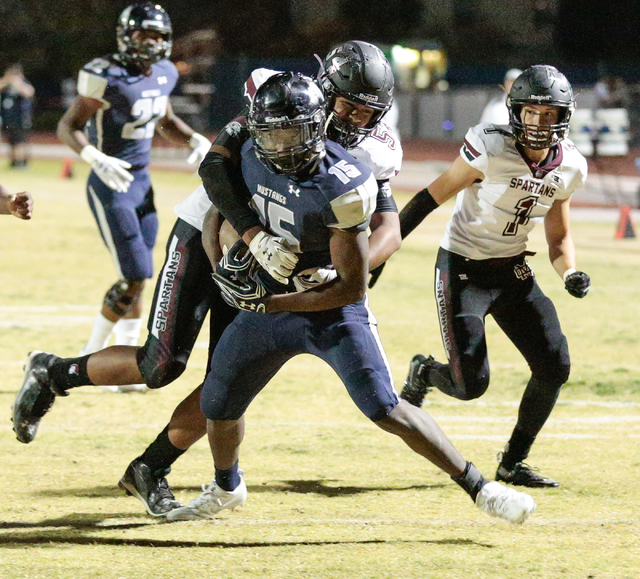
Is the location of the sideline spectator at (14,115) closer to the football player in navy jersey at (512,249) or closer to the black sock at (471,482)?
the football player in navy jersey at (512,249)

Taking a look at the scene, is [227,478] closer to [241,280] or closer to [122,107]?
[241,280]

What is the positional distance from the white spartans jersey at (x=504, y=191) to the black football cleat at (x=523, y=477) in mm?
1020

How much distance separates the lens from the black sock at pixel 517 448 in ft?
16.9

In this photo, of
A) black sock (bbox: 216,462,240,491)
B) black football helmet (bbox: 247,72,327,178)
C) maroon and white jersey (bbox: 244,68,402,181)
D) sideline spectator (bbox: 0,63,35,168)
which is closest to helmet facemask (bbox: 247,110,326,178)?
black football helmet (bbox: 247,72,327,178)

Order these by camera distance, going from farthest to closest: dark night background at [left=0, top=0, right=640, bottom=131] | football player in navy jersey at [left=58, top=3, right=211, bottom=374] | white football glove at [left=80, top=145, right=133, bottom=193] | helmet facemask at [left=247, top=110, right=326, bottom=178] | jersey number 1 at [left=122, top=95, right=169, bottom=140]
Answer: dark night background at [left=0, top=0, right=640, bottom=131] < jersey number 1 at [left=122, top=95, right=169, bottom=140] < football player in navy jersey at [left=58, top=3, right=211, bottom=374] < white football glove at [left=80, top=145, right=133, bottom=193] < helmet facemask at [left=247, top=110, right=326, bottom=178]

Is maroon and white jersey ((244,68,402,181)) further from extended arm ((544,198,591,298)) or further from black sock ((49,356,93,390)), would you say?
black sock ((49,356,93,390))

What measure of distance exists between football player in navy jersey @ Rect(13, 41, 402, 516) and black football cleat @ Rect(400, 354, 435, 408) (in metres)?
1.26

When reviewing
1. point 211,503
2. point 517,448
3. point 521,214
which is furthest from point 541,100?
point 211,503

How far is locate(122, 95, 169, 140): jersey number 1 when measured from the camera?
23.5ft

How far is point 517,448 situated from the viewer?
5.14 m

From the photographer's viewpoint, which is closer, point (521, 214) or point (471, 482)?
point (471, 482)

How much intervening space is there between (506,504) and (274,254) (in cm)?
130

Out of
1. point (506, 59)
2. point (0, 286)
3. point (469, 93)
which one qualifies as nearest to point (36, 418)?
point (0, 286)

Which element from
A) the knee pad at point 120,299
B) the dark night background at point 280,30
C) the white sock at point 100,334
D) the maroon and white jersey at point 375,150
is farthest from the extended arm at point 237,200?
the dark night background at point 280,30
